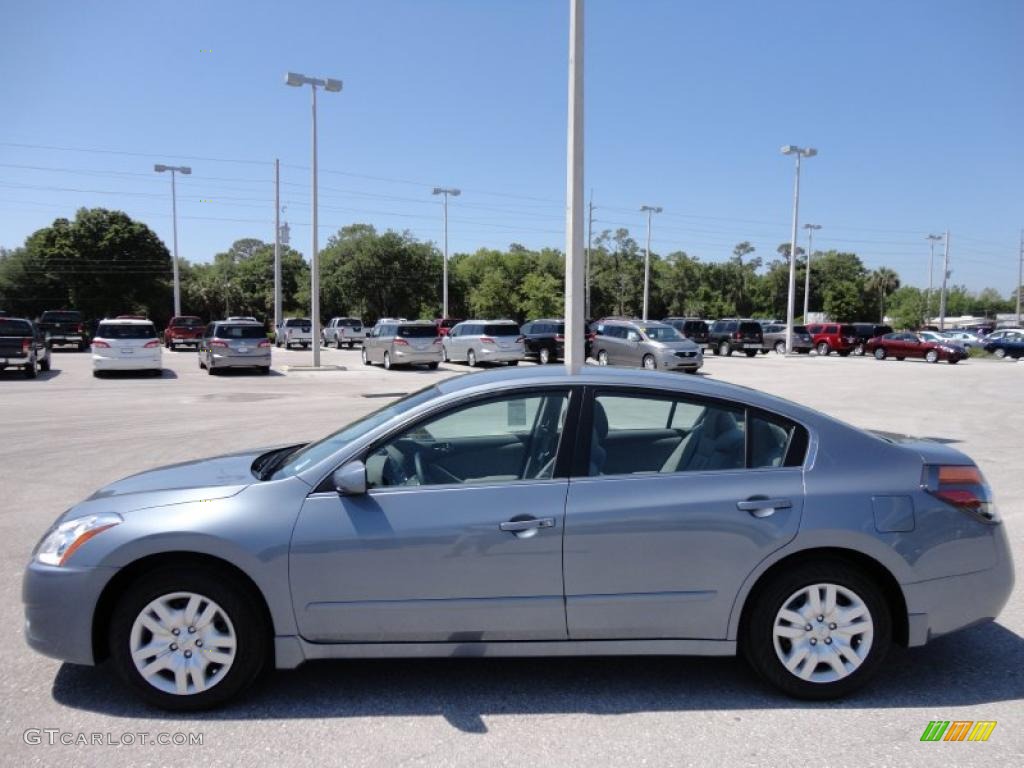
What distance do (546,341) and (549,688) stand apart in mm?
28809

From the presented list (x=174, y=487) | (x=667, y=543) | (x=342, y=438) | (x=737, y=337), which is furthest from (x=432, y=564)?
(x=737, y=337)

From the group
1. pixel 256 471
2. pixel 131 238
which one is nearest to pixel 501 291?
pixel 131 238

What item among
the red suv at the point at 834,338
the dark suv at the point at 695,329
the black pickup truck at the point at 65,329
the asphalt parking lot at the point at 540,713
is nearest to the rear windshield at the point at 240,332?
the black pickup truck at the point at 65,329

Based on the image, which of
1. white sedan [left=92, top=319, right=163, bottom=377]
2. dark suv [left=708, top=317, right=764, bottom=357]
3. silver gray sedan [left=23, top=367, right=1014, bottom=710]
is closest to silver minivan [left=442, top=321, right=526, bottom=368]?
white sedan [left=92, top=319, right=163, bottom=377]

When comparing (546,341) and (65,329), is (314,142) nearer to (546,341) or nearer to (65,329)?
(546,341)

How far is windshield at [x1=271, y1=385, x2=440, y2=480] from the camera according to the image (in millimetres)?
3883

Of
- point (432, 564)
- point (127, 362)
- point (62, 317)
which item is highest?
point (62, 317)

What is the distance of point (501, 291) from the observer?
80000 mm

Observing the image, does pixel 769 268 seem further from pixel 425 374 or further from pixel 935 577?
pixel 935 577

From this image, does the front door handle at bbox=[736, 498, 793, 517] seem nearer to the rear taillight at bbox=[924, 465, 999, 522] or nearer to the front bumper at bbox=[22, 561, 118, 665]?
the rear taillight at bbox=[924, 465, 999, 522]

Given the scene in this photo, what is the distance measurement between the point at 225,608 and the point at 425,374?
23156 millimetres

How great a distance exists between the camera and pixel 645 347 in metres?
27.9

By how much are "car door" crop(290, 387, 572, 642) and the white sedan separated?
22.6 metres

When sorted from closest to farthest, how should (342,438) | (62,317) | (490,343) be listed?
(342,438), (490,343), (62,317)
